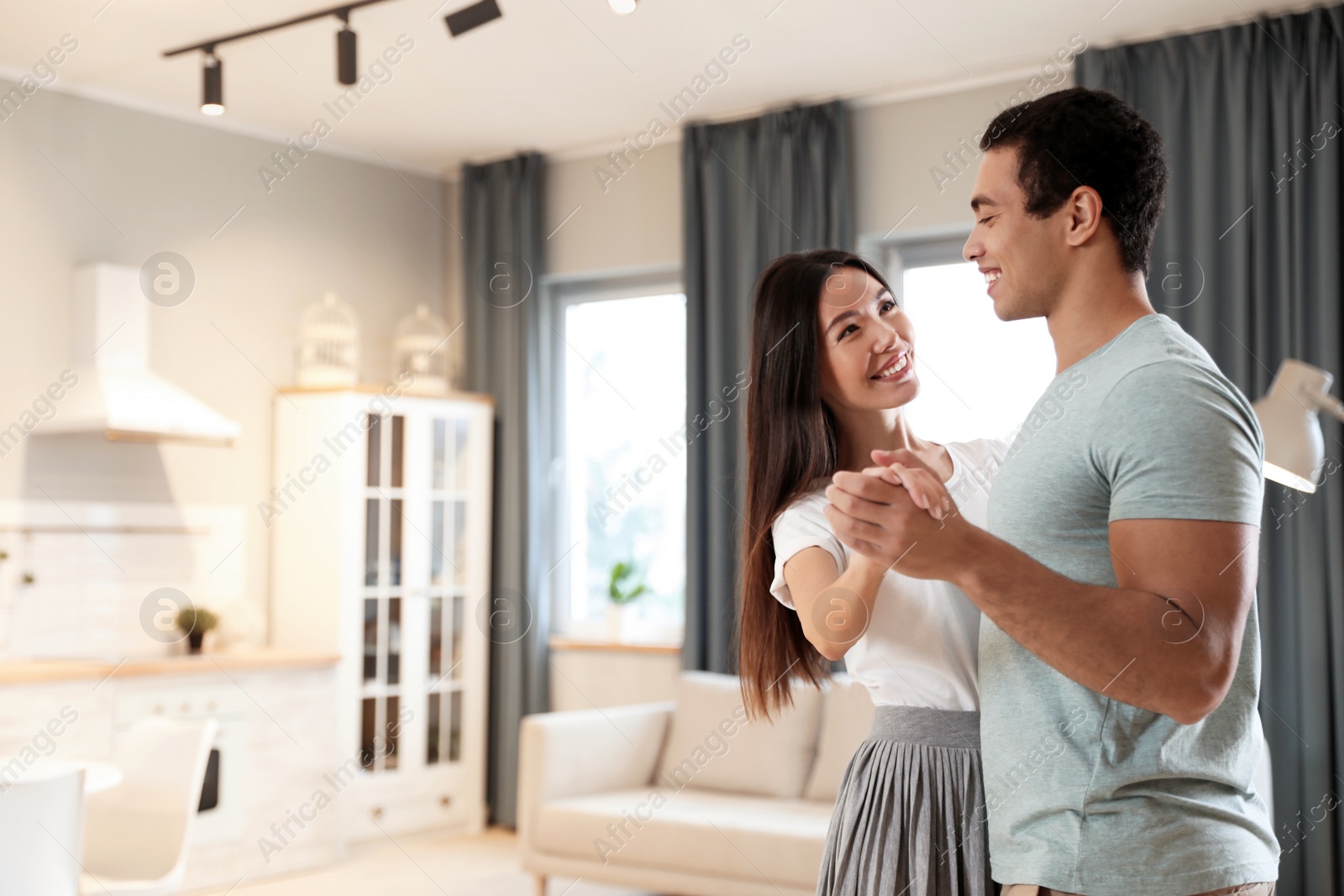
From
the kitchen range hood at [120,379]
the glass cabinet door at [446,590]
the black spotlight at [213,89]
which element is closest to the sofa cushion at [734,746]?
the glass cabinet door at [446,590]

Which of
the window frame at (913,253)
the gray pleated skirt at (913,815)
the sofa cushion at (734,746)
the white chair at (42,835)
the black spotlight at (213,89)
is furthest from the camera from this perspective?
the window frame at (913,253)

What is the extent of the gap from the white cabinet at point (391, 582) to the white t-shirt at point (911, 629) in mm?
3737

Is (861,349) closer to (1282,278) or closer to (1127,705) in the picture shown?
→ (1127,705)

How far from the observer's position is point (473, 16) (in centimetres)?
328

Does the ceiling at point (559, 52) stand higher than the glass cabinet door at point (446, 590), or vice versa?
the ceiling at point (559, 52)

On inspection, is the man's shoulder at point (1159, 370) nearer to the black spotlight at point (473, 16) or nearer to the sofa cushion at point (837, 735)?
the black spotlight at point (473, 16)

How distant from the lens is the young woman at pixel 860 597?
139cm

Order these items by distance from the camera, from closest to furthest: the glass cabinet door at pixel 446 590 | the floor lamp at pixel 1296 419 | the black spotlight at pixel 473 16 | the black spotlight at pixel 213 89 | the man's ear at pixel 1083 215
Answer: the man's ear at pixel 1083 215
the floor lamp at pixel 1296 419
the black spotlight at pixel 473 16
the black spotlight at pixel 213 89
the glass cabinet door at pixel 446 590

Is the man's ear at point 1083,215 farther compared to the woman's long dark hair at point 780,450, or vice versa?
the woman's long dark hair at point 780,450

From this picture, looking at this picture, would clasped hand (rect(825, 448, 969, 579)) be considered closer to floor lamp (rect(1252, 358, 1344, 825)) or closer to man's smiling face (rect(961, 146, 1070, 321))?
man's smiling face (rect(961, 146, 1070, 321))

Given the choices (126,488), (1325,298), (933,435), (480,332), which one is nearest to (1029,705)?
(1325,298)

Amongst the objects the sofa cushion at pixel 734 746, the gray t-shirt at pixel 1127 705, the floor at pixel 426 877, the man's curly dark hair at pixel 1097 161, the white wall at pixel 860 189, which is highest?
the white wall at pixel 860 189

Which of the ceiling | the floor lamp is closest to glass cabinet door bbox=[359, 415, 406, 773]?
the ceiling

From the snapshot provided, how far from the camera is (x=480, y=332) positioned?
565cm
